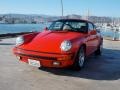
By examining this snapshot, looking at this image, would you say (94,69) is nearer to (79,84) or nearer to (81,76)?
(81,76)

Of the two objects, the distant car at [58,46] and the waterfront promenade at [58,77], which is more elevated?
the distant car at [58,46]

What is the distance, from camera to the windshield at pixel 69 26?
830 centimetres

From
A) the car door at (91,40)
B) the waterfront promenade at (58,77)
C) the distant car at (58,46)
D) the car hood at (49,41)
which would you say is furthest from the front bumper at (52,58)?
the car door at (91,40)

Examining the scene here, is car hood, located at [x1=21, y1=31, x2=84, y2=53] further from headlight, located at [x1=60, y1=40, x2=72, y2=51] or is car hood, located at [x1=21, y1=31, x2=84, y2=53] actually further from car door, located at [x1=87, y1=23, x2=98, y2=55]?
car door, located at [x1=87, y1=23, x2=98, y2=55]

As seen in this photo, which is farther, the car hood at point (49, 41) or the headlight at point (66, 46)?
the car hood at point (49, 41)

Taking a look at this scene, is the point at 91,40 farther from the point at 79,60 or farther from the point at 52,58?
the point at 52,58

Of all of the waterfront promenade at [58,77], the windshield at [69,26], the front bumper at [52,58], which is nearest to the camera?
the waterfront promenade at [58,77]

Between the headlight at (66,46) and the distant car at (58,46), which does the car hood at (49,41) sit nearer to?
the distant car at (58,46)

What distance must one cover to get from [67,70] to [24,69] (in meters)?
1.20

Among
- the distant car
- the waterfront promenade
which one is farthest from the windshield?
the waterfront promenade

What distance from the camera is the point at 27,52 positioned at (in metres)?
6.89

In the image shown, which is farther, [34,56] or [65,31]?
[65,31]

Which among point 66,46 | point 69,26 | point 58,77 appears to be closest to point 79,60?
point 66,46

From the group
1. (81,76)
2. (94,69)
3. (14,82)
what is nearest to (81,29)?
(94,69)
